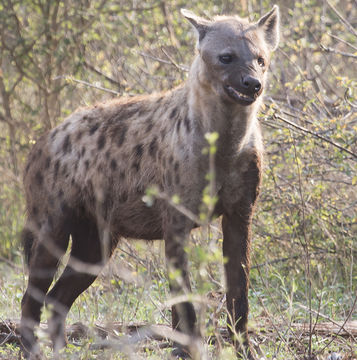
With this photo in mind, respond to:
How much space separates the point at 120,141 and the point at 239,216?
91 centimetres

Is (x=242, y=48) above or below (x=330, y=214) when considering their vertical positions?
above

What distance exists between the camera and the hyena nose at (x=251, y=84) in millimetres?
3516

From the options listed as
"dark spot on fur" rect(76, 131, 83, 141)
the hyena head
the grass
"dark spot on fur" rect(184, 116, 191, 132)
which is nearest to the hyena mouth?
the hyena head

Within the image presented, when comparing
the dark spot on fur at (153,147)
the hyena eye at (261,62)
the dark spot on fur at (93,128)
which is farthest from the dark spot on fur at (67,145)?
the hyena eye at (261,62)

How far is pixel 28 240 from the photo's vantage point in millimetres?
4602

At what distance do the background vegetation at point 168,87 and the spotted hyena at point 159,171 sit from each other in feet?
1.82

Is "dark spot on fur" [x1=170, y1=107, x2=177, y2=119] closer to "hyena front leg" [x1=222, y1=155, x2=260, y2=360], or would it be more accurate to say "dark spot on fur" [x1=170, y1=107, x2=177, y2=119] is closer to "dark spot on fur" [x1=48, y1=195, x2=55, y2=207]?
"hyena front leg" [x1=222, y1=155, x2=260, y2=360]

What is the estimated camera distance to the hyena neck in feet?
12.5

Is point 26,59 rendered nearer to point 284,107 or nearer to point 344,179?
point 284,107

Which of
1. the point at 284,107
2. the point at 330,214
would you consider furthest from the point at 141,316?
the point at 284,107

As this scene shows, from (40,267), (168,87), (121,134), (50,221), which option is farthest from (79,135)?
(168,87)

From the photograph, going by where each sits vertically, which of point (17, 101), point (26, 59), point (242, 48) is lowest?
point (17, 101)

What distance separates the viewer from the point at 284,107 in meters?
6.28

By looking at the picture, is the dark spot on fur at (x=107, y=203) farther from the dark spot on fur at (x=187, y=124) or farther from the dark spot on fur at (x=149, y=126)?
the dark spot on fur at (x=187, y=124)
